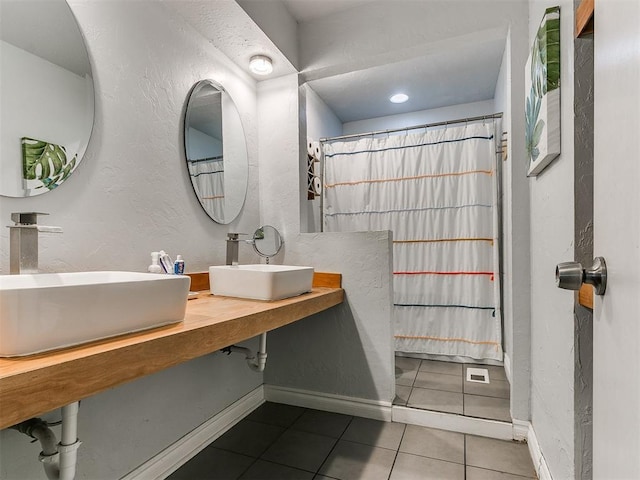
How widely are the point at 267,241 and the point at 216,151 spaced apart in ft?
2.09

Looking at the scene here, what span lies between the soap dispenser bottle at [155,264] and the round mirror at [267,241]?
82 cm

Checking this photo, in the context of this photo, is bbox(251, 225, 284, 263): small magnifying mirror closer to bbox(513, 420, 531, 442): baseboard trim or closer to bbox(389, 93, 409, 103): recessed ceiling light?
bbox(513, 420, 531, 442): baseboard trim

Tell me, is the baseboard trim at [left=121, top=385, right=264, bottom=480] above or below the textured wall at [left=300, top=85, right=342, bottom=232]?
below

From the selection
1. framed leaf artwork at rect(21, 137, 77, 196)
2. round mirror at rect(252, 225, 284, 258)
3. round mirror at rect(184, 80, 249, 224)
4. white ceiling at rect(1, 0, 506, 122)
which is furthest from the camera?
round mirror at rect(252, 225, 284, 258)

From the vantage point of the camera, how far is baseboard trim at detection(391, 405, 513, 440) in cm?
184

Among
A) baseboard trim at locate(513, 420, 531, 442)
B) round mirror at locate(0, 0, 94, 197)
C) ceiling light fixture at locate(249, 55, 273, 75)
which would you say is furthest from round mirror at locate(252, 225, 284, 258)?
baseboard trim at locate(513, 420, 531, 442)

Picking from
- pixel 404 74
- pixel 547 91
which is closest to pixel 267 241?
pixel 547 91

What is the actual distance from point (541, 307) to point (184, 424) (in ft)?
5.58

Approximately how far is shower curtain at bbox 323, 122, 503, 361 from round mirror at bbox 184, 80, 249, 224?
1.01 m

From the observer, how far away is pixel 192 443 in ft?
5.65

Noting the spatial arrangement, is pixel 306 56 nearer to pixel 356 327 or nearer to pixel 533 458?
pixel 356 327

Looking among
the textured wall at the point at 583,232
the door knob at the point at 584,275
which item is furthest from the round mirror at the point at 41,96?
the textured wall at the point at 583,232

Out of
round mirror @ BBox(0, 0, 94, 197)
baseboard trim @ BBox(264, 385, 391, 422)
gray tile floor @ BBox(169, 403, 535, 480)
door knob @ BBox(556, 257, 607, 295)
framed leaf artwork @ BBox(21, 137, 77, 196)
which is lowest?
gray tile floor @ BBox(169, 403, 535, 480)

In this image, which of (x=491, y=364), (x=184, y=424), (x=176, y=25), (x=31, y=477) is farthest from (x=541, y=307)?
(x=176, y=25)
